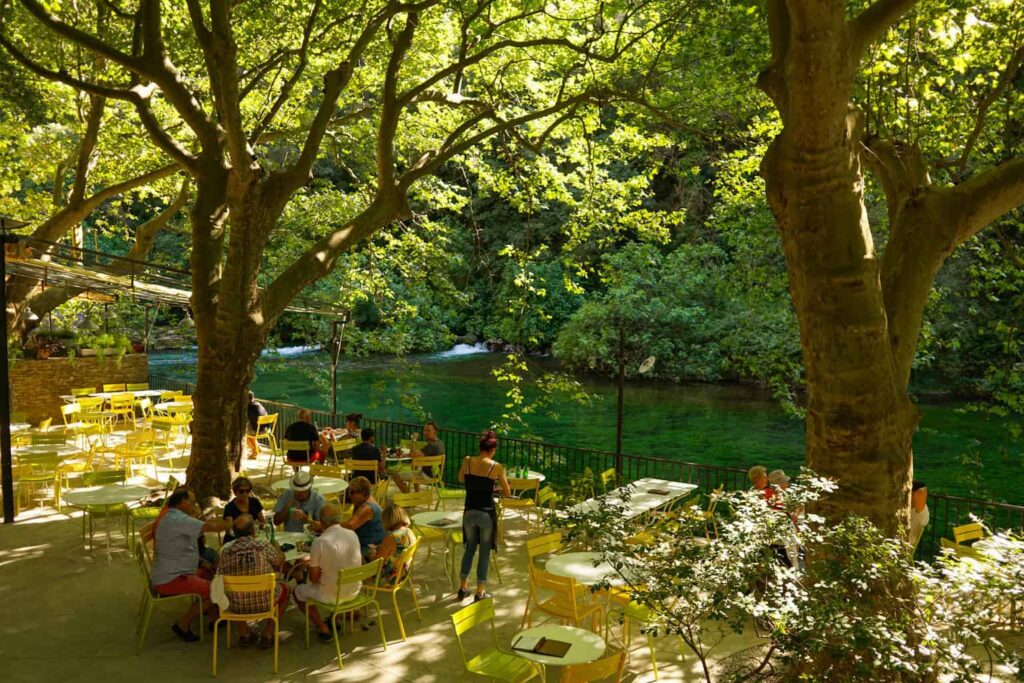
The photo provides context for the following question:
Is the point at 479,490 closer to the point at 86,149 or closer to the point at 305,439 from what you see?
the point at 305,439

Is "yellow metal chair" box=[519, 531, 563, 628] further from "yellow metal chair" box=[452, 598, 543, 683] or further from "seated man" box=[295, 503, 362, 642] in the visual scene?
"seated man" box=[295, 503, 362, 642]

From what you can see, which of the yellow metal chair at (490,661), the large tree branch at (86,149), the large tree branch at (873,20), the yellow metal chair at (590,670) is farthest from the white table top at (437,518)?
the large tree branch at (86,149)

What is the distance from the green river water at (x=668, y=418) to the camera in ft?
63.6

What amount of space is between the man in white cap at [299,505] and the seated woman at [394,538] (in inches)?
35.7

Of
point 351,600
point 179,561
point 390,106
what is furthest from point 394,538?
point 390,106

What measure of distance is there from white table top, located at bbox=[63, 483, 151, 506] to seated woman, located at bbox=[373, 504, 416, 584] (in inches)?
124

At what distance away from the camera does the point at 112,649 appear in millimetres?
6688

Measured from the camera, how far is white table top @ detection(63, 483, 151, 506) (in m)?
8.46

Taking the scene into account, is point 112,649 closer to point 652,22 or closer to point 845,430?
point 845,430

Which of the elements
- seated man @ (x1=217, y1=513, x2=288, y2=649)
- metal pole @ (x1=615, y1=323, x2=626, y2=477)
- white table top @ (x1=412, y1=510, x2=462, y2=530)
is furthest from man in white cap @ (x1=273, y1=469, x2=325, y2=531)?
metal pole @ (x1=615, y1=323, x2=626, y2=477)

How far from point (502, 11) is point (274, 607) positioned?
9.33 m

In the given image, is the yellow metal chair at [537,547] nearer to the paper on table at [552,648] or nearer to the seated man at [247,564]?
the paper on table at [552,648]

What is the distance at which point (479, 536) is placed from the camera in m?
7.92

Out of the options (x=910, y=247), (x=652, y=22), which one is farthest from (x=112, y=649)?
(x=652, y=22)
